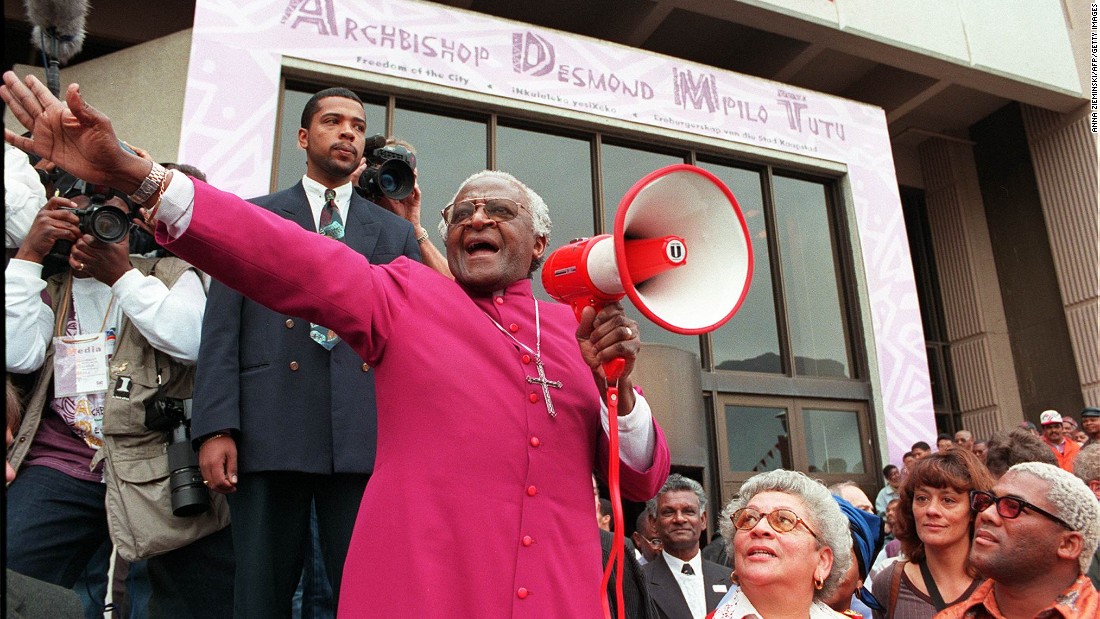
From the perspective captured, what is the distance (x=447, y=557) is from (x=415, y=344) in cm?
52

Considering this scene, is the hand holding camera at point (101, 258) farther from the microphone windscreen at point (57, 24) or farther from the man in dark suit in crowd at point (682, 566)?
the man in dark suit in crowd at point (682, 566)

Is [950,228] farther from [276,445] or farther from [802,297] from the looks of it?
[276,445]

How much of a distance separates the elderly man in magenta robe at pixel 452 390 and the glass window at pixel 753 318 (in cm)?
794

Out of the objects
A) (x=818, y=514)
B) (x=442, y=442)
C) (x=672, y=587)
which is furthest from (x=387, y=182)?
(x=672, y=587)

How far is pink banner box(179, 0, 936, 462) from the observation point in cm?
741

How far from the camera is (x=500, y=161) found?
924 cm

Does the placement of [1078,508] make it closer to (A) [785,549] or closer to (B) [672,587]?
(A) [785,549]

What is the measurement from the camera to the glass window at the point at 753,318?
10.2m

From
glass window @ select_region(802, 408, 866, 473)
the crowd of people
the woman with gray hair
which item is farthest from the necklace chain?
glass window @ select_region(802, 408, 866, 473)

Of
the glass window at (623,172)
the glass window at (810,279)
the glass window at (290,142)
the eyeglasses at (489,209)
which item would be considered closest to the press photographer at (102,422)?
the eyeglasses at (489,209)

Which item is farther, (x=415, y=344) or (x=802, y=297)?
(x=802, y=297)

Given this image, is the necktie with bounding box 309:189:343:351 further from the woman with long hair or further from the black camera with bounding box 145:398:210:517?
the woman with long hair

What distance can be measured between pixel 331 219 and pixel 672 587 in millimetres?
3176

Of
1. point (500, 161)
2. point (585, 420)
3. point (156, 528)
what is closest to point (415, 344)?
point (585, 420)
